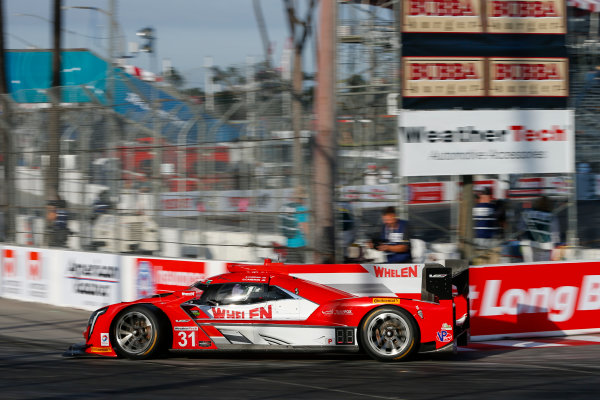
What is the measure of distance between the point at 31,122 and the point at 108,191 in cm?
291

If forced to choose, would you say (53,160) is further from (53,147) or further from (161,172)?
(161,172)

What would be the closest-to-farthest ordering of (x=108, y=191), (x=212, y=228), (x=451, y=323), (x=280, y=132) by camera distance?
(x=451, y=323), (x=280, y=132), (x=212, y=228), (x=108, y=191)

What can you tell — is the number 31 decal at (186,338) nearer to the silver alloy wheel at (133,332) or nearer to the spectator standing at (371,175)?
the silver alloy wheel at (133,332)

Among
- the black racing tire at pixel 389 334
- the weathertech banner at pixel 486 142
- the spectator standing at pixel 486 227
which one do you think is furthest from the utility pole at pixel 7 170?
the black racing tire at pixel 389 334

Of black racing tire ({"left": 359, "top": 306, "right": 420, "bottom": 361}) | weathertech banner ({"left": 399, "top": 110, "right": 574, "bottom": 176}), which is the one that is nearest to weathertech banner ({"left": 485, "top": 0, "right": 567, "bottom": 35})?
weathertech banner ({"left": 399, "top": 110, "right": 574, "bottom": 176})

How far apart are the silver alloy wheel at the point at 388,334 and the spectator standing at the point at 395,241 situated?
7.92 ft

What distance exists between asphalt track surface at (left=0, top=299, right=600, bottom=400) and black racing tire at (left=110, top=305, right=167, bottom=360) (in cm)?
14

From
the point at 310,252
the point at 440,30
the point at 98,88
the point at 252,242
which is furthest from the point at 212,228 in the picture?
the point at 440,30

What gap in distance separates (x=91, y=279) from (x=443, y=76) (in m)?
6.49

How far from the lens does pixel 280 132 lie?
11.5m

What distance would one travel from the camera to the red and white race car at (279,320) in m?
8.73

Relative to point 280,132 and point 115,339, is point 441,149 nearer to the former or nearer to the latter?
point 280,132

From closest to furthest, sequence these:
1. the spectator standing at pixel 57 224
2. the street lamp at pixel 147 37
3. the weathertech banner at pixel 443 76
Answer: the weathertech banner at pixel 443 76 → the spectator standing at pixel 57 224 → the street lamp at pixel 147 37

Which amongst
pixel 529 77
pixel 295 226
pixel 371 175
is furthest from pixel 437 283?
pixel 371 175
